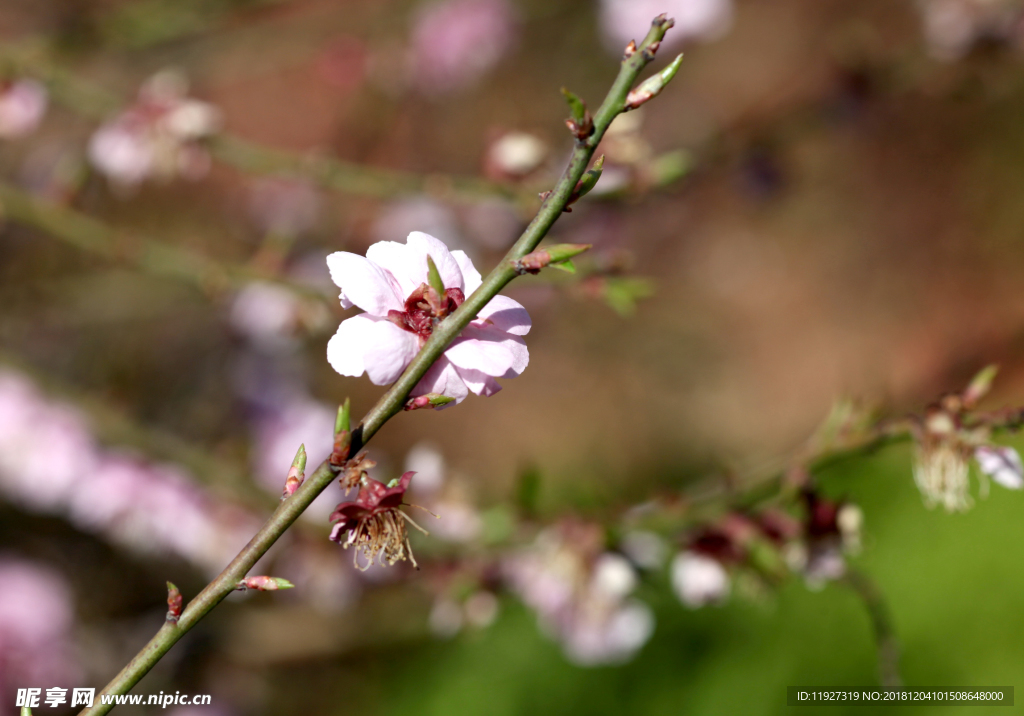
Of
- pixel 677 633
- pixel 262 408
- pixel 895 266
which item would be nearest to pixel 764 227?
pixel 895 266

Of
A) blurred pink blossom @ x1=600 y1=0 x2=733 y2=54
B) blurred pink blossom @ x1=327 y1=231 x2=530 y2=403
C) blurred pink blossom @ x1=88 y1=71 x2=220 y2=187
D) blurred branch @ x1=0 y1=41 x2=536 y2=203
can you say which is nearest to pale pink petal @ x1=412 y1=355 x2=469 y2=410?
blurred pink blossom @ x1=327 y1=231 x2=530 y2=403

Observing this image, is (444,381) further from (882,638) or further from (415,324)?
(882,638)

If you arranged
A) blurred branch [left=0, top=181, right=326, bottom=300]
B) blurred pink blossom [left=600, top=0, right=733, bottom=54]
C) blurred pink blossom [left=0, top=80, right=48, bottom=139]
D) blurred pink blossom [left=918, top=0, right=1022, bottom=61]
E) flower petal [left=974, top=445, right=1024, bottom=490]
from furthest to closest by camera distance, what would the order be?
blurred pink blossom [left=918, top=0, right=1022, bottom=61], blurred pink blossom [left=600, top=0, right=733, bottom=54], blurred pink blossom [left=0, top=80, right=48, bottom=139], blurred branch [left=0, top=181, right=326, bottom=300], flower petal [left=974, top=445, right=1024, bottom=490]

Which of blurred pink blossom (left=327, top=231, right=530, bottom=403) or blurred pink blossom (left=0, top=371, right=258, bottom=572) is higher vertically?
blurred pink blossom (left=0, top=371, right=258, bottom=572)

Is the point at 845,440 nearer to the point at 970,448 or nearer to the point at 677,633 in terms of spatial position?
the point at 970,448

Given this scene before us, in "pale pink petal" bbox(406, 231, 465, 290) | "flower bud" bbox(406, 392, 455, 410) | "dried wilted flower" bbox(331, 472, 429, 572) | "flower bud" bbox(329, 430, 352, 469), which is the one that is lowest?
"dried wilted flower" bbox(331, 472, 429, 572)

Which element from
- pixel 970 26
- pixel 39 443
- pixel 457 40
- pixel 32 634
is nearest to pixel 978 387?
pixel 970 26

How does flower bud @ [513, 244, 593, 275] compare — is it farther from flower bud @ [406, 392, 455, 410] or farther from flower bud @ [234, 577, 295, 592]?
flower bud @ [234, 577, 295, 592]
